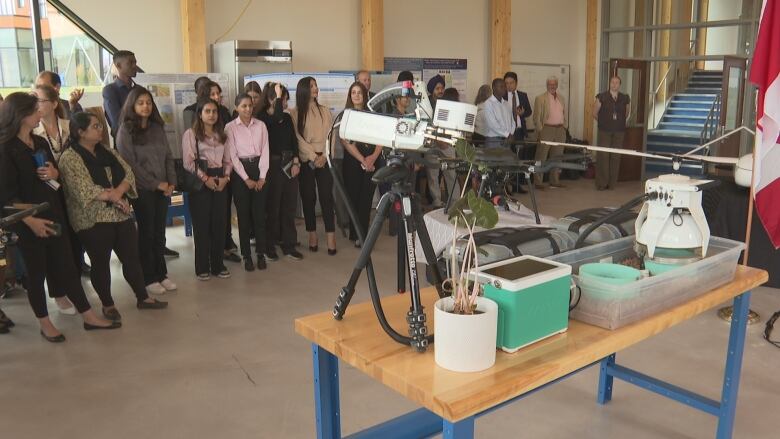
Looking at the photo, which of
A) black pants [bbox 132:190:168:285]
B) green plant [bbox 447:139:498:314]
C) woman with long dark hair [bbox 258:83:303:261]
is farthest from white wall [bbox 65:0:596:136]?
green plant [bbox 447:139:498:314]

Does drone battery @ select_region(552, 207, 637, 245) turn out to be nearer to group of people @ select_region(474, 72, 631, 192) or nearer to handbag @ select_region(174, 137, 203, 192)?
handbag @ select_region(174, 137, 203, 192)

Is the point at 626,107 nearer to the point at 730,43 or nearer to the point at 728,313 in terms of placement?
the point at 730,43

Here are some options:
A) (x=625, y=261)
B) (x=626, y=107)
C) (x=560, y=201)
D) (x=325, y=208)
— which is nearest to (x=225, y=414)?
(x=625, y=261)

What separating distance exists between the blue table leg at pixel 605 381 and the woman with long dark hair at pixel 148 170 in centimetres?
302

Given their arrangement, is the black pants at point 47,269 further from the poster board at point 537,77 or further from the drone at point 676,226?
the poster board at point 537,77

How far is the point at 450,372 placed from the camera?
148 cm

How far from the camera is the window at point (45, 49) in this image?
6.50 meters

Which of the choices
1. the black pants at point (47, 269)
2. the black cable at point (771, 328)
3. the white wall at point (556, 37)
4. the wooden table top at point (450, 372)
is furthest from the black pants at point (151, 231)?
the white wall at point (556, 37)

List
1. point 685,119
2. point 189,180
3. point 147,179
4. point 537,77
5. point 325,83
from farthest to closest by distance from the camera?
point 685,119 < point 537,77 < point 325,83 < point 189,180 < point 147,179

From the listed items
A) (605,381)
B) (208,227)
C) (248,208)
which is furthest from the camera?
(248,208)

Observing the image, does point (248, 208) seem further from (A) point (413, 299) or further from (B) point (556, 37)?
(B) point (556, 37)

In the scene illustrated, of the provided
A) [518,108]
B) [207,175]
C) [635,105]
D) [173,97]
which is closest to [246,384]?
[207,175]

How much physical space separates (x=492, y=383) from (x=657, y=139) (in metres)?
10.3

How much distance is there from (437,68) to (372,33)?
4.09 feet
